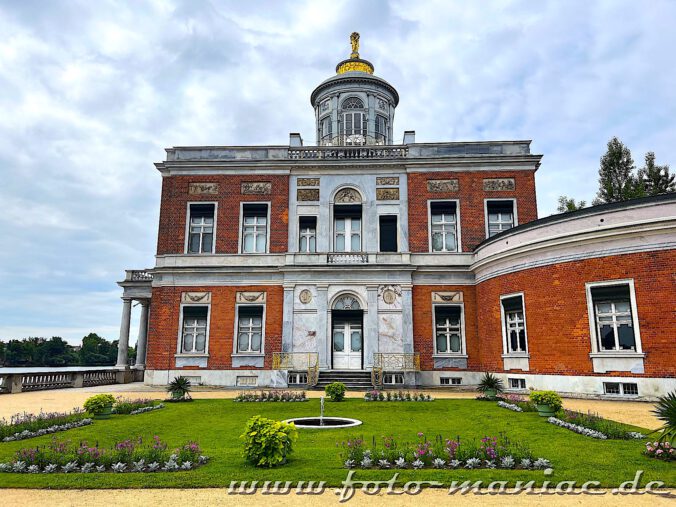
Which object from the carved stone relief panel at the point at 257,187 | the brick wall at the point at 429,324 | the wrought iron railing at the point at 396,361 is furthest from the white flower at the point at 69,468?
the carved stone relief panel at the point at 257,187

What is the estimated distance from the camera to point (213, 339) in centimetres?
2467

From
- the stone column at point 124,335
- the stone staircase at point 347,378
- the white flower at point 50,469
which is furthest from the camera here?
the stone column at point 124,335

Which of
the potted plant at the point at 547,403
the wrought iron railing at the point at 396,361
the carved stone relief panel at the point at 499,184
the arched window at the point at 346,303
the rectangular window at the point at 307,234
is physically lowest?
the potted plant at the point at 547,403

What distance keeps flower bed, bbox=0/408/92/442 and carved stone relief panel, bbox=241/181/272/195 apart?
15124 mm

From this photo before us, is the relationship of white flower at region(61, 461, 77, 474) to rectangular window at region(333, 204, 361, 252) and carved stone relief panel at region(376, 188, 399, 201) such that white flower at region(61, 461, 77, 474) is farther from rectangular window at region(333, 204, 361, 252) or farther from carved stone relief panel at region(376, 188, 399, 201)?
carved stone relief panel at region(376, 188, 399, 201)

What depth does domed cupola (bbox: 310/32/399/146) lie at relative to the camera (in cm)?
3097

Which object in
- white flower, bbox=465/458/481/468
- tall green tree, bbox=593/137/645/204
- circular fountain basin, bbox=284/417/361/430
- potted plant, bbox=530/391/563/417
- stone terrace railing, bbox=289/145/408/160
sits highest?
tall green tree, bbox=593/137/645/204

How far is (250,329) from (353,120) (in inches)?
597

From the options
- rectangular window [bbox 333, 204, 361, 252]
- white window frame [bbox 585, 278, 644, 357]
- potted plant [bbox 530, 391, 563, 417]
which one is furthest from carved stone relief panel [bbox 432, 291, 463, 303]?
potted plant [bbox 530, 391, 563, 417]

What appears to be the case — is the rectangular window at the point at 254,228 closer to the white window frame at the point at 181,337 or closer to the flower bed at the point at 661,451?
the white window frame at the point at 181,337

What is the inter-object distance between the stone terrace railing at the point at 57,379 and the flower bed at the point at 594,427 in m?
21.2

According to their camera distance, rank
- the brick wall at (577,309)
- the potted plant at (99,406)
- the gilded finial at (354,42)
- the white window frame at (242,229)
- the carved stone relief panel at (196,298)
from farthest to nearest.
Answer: the gilded finial at (354,42), the white window frame at (242,229), the carved stone relief panel at (196,298), the brick wall at (577,309), the potted plant at (99,406)

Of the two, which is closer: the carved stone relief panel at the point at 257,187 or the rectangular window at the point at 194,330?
the rectangular window at the point at 194,330

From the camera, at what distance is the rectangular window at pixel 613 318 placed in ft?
54.3
